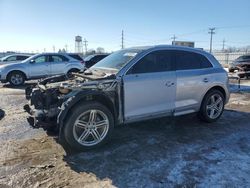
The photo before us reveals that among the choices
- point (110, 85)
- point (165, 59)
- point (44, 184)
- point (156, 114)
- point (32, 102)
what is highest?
point (165, 59)

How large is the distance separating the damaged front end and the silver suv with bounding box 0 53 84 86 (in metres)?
9.42

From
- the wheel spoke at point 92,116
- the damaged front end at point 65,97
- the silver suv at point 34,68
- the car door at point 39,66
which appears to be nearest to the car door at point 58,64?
the silver suv at point 34,68

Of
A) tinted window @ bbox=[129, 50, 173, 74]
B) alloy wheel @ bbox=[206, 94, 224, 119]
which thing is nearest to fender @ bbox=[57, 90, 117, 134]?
tinted window @ bbox=[129, 50, 173, 74]

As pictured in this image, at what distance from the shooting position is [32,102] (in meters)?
4.91

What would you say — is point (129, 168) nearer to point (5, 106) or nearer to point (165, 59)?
point (165, 59)

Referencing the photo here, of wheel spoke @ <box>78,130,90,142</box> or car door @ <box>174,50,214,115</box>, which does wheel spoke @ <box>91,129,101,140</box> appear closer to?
wheel spoke @ <box>78,130,90,142</box>

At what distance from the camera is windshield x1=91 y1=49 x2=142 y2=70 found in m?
5.48

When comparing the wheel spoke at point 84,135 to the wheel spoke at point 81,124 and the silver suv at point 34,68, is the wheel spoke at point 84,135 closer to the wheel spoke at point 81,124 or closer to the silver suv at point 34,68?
the wheel spoke at point 81,124

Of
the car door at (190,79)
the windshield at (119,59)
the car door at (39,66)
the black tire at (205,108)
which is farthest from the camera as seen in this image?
the car door at (39,66)

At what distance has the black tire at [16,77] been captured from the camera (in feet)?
45.1

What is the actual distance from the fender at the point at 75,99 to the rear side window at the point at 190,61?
6.05ft

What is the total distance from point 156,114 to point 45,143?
7.34ft

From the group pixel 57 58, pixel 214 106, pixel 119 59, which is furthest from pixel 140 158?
pixel 57 58

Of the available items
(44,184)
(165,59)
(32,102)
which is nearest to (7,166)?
(44,184)
